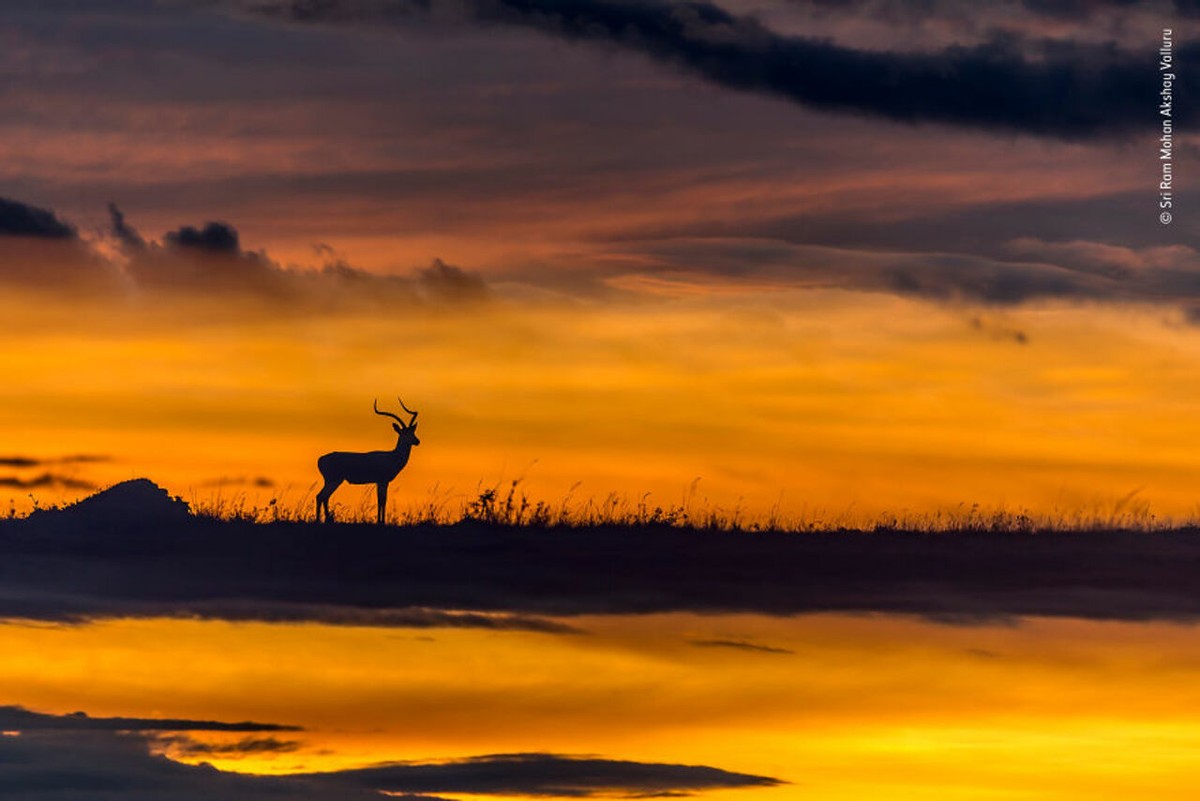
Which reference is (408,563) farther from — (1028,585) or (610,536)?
(1028,585)

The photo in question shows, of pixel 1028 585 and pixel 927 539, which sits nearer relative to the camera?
pixel 1028 585

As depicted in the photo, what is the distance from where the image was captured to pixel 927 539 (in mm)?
28234

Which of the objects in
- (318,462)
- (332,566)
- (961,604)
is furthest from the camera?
(318,462)

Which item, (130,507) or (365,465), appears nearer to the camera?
(130,507)

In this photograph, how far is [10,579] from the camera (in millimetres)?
25312

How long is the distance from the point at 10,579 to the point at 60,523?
3.84 metres

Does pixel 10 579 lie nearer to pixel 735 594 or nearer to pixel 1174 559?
pixel 735 594

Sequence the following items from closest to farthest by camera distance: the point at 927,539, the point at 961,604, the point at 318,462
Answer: the point at 961,604
the point at 927,539
the point at 318,462

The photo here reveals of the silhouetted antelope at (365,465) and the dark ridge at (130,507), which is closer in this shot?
the dark ridge at (130,507)

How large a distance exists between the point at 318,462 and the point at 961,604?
1504cm

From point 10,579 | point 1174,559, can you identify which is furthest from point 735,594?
point 10,579

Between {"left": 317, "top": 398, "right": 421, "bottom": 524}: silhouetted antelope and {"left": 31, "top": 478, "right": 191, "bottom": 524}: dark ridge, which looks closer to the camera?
{"left": 31, "top": 478, "right": 191, "bottom": 524}: dark ridge

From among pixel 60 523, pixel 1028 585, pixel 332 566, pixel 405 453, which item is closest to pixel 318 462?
pixel 405 453

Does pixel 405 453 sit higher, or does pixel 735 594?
pixel 405 453
